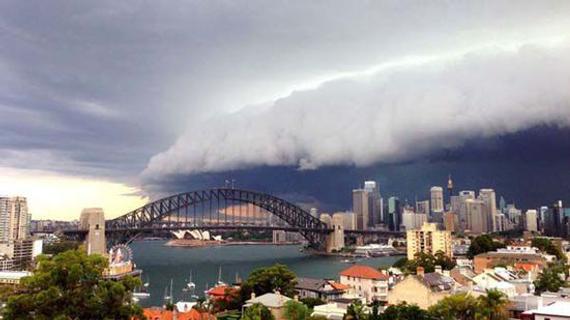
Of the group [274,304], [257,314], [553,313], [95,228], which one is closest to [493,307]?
[553,313]

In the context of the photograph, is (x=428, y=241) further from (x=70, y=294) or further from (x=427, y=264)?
(x=70, y=294)

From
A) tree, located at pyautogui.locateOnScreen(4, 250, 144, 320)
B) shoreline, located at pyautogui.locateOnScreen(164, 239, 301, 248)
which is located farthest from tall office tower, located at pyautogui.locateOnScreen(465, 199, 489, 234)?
tree, located at pyautogui.locateOnScreen(4, 250, 144, 320)

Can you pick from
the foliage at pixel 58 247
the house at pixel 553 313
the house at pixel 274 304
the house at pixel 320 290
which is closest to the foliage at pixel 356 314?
the house at pixel 274 304

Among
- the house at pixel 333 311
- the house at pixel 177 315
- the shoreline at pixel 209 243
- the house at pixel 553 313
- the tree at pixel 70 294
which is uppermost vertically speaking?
the tree at pixel 70 294

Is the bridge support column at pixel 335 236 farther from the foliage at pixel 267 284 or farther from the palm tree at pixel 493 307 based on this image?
the palm tree at pixel 493 307

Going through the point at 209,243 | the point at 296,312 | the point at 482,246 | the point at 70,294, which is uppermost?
the point at 70,294

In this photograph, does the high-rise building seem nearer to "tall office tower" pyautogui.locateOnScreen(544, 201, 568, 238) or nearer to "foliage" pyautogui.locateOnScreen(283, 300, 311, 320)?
"tall office tower" pyautogui.locateOnScreen(544, 201, 568, 238)

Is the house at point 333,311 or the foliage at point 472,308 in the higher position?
the foliage at point 472,308
